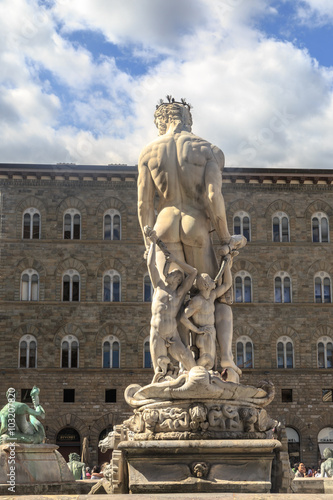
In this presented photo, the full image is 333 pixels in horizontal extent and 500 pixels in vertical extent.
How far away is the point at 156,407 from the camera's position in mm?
7328

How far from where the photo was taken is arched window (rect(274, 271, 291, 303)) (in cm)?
4356

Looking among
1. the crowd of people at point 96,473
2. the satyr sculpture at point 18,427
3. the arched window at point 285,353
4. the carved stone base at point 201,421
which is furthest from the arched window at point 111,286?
the carved stone base at point 201,421

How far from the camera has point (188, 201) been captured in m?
8.83

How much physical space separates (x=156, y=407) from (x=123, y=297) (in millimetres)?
35724

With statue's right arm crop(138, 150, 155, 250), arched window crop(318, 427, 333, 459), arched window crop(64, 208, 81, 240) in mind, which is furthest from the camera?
arched window crop(64, 208, 81, 240)

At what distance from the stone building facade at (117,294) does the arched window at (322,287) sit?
6 cm

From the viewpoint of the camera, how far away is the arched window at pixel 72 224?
43688mm

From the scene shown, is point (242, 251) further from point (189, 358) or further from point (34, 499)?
point (34, 499)

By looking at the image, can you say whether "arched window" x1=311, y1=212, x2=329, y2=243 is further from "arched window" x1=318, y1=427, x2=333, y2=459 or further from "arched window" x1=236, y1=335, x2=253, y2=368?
"arched window" x1=318, y1=427, x2=333, y2=459

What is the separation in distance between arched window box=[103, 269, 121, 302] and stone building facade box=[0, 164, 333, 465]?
0.17 feet

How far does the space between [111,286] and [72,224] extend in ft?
13.0

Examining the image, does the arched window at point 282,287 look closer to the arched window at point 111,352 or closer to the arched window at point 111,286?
the arched window at point 111,286

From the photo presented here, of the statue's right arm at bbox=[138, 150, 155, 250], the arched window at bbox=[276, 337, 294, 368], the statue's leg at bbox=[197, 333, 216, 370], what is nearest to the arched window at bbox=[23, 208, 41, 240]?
the arched window at bbox=[276, 337, 294, 368]

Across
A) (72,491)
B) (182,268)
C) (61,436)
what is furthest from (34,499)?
(61,436)
